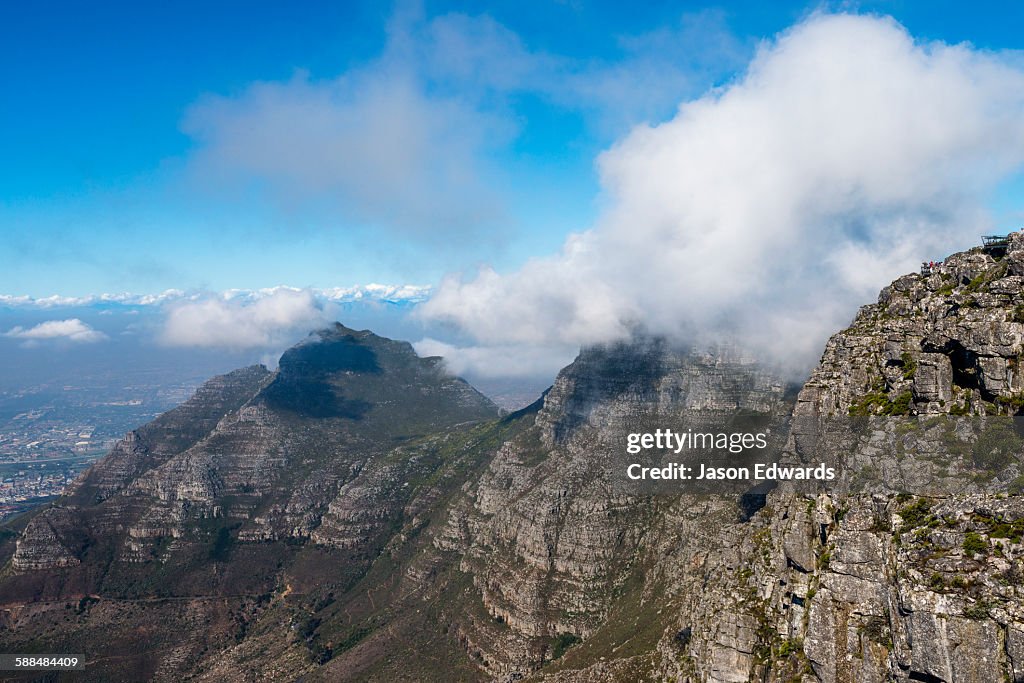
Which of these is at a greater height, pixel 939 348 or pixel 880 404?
pixel 939 348

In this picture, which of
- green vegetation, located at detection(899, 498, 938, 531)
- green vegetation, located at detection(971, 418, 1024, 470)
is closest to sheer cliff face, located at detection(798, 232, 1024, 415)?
green vegetation, located at detection(971, 418, 1024, 470)

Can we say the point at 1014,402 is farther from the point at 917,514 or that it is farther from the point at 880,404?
the point at 880,404

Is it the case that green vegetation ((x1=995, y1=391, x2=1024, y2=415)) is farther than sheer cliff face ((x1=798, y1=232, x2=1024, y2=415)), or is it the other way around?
sheer cliff face ((x1=798, y1=232, x2=1024, y2=415))

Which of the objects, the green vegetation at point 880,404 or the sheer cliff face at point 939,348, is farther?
the green vegetation at point 880,404

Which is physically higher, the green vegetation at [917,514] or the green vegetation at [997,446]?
the green vegetation at [997,446]

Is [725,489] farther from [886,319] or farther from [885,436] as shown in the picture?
[885,436]

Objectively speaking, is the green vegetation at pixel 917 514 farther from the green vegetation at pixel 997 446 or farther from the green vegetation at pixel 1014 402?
the green vegetation at pixel 1014 402

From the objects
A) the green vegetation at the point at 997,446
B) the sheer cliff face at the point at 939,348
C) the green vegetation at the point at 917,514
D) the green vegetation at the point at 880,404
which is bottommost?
the green vegetation at the point at 917,514

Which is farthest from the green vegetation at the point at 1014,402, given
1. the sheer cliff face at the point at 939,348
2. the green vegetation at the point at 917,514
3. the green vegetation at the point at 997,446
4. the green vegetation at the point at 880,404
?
the green vegetation at the point at 917,514

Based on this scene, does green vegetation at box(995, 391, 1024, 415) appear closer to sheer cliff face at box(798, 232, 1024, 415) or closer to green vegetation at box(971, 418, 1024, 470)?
sheer cliff face at box(798, 232, 1024, 415)

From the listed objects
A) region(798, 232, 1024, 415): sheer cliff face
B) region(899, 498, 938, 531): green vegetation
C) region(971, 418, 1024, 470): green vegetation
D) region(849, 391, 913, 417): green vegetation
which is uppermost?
region(798, 232, 1024, 415): sheer cliff face

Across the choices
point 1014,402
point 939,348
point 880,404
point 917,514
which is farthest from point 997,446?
point 880,404

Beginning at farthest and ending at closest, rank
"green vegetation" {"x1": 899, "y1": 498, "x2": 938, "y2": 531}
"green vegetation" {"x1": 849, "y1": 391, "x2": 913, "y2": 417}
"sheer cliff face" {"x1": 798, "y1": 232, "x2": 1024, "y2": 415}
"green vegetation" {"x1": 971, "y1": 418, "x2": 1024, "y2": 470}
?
"green vegetation" {"x1": 849, "y1": 391, "x2": 913, "y2": 417}
"sheer cliff face" {"x1": 798, "y1": 232, "x2": 1024, "y2": 415}
"green vegetation" {"x1": 971, "y1": 418, "x2": 1024, "y2": 470}
"green vegetation" {"x1": 899, "y1": 498, "x2": 938, "y2": 531}

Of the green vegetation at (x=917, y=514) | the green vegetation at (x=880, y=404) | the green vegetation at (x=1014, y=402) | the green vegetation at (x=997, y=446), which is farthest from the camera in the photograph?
the green vegetation at (x=880, y=404)
